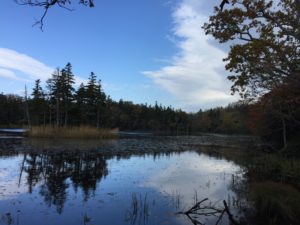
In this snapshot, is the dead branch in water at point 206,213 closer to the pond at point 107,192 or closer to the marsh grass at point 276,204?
the pond at point 107,192

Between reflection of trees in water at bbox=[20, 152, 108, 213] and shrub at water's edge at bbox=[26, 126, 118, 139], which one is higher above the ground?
shrub at water's edge at bbox=[26, 126, 118, 139]

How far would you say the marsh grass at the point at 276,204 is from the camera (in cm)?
874

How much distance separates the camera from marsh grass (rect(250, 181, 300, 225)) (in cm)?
874

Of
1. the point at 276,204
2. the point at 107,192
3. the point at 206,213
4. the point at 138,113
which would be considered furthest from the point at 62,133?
the point at 138,113

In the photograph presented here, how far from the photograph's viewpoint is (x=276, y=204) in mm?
9055

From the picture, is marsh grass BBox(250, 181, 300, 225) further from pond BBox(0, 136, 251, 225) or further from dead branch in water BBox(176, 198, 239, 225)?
dead branch in water BBox(176, 198, 239, 225)

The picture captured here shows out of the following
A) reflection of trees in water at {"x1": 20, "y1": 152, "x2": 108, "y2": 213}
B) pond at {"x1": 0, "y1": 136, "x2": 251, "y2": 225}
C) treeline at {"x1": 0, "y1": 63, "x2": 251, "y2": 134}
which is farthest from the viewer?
treeline at {"x1": 0, "y1": 63, "x2": 251, "y2": 134}

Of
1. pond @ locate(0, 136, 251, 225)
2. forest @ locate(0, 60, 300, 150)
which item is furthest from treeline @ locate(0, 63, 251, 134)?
pond @ locate(0, 136, 251, 225)

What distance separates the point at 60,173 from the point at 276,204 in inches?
421

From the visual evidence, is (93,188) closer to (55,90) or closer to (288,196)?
(288,196)

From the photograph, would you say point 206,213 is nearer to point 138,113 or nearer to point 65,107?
point 65,107

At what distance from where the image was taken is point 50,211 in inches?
381

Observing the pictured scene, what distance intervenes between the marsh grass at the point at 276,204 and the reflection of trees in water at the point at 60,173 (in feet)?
19.0

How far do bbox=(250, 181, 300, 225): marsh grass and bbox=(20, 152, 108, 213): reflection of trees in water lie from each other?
5.78 metres
